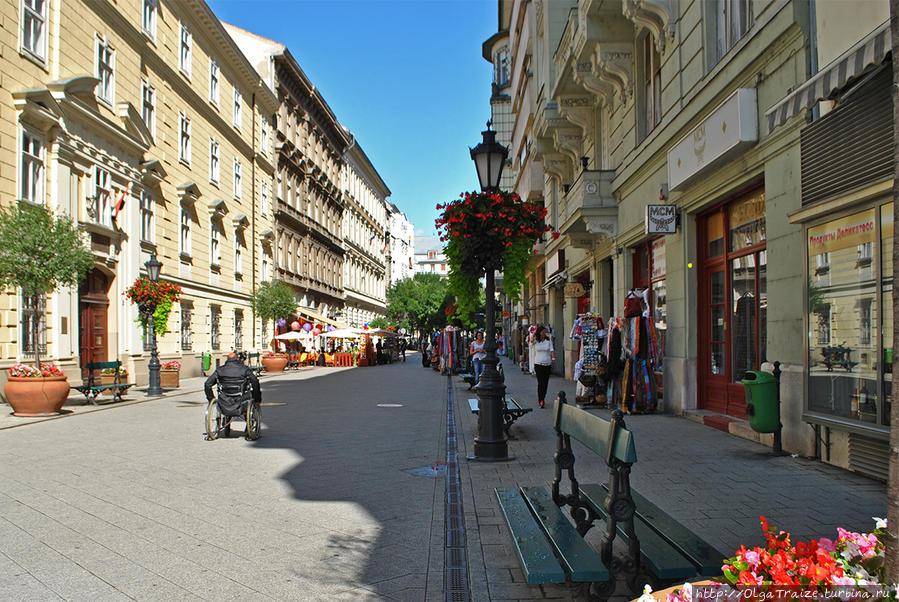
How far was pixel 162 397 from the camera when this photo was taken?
19.2 m

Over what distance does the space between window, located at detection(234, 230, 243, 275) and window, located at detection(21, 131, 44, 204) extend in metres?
16.9

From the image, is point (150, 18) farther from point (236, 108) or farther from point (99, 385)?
point (99, 385)

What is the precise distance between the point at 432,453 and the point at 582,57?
11148mm

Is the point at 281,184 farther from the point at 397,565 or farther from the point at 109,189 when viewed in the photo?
the point at 397,565

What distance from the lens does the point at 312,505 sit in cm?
635

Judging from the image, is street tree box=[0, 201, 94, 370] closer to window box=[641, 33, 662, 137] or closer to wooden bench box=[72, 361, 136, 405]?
wooden bench box=[72, 361, 136, 405]

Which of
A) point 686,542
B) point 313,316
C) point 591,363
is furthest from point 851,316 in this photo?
point 313,316

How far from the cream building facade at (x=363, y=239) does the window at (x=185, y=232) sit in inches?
1287

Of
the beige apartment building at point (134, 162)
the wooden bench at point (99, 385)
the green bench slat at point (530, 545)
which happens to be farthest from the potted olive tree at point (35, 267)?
the green bench slat at point (530, 545)

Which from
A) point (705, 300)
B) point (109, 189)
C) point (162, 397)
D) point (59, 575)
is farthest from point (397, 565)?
point (109, 189)

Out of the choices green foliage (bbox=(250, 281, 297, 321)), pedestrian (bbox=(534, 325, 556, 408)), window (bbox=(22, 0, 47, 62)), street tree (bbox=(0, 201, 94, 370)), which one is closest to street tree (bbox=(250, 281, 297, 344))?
green foliage (bbox=(250, 281, 297, 321))

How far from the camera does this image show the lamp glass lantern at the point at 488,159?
9180 millimetres

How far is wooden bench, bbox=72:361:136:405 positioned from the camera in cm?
1625

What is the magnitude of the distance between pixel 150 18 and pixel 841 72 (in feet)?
83.6
